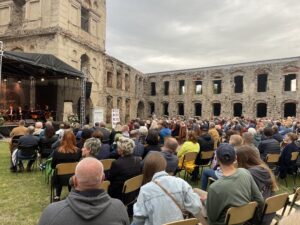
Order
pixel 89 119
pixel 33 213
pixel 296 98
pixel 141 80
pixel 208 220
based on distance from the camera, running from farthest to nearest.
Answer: pixel 141 80
pixel 296 98
pixel 89 119
pixel 33 213
pixel 208 220

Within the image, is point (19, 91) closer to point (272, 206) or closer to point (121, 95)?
point (121, 95)

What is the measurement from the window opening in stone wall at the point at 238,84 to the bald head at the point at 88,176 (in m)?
28.6

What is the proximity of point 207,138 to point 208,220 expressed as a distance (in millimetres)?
4647

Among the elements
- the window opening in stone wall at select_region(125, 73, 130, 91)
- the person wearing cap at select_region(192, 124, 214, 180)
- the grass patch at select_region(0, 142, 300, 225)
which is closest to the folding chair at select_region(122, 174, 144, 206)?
the grass patch at select_region(0, 142, 300, 225)

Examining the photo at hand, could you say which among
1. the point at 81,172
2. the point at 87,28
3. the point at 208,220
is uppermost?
the point at 87,28

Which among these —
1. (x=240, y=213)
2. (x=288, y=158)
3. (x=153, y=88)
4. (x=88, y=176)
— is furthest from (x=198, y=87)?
(x=88, y=176)

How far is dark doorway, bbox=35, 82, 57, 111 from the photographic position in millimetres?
20281

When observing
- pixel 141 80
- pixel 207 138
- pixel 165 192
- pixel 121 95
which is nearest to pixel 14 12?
pixel 121 95

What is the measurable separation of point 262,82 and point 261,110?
2576mm

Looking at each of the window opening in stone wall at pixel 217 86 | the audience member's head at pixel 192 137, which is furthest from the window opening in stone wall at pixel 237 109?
the audience member's head at pixel 192 137

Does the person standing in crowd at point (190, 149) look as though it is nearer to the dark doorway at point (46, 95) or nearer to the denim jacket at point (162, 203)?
the denim jacket at point (162, 203)

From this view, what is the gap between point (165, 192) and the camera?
306cm

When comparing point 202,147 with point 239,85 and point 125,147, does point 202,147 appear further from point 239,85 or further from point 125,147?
point 239,85

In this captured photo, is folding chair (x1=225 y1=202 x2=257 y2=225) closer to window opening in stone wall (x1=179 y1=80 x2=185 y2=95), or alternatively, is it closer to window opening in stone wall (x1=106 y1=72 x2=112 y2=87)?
window opening in stone wall (x1=106 y1=72 x2=112 y2=87)
